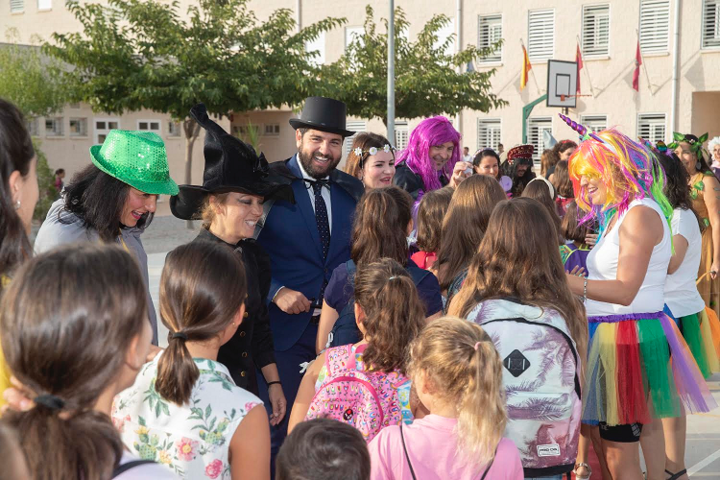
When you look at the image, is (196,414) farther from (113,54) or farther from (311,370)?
(113,54)

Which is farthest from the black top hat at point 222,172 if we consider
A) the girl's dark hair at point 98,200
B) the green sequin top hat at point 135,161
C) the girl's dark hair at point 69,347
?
the girl's dark hair at point 69,347

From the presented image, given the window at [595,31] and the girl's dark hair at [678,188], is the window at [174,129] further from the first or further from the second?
the girl's dark hair at [678,188]

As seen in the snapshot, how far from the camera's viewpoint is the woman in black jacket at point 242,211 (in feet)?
10.4

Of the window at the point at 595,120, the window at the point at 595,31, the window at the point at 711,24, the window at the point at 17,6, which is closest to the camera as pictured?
the window at the point at 711,24

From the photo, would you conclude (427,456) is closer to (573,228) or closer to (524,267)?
(524,267)

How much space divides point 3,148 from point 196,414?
864mm

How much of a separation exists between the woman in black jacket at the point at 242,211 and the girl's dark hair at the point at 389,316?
74cm

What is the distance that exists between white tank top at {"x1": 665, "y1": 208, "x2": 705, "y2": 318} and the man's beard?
2257 millimetres

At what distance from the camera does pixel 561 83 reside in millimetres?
18109

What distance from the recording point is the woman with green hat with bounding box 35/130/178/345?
2.92 metres

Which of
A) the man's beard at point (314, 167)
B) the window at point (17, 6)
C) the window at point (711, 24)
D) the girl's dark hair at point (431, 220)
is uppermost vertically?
the window at point (17, 6)

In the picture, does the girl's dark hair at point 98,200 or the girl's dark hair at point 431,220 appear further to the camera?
the girl's dark hair at point 431,220

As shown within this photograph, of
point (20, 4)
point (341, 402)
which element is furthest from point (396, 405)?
point (20, 4)

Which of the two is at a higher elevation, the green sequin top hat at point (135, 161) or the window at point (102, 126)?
the window at point (102, 126)
